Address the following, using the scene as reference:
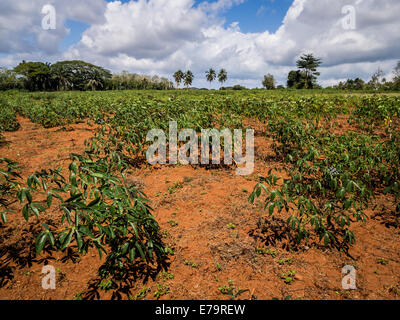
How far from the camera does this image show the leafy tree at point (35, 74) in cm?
4766

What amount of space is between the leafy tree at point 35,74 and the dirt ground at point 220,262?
5945 centimetres

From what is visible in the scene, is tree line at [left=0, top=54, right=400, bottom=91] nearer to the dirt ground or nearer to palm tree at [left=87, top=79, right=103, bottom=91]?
palm tree at [left=87, top=79, right=103, bottom=91]

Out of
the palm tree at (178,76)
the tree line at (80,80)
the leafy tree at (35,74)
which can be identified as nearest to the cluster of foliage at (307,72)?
the tree line at (80,80)

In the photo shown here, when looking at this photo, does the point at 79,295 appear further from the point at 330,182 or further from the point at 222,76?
the point at 222,76

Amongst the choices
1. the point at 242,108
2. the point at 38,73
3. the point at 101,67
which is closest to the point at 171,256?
the point at 242,108

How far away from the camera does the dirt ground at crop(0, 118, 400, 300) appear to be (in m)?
1.88

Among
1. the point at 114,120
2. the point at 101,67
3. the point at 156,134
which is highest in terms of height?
the point at 101,67

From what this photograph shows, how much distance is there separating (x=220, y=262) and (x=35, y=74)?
61.0m

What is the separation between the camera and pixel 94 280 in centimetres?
200

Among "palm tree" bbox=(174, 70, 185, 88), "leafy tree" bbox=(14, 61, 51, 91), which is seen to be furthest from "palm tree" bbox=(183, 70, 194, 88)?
"leafy tree" bbox=(14, 61, 51, 91)
